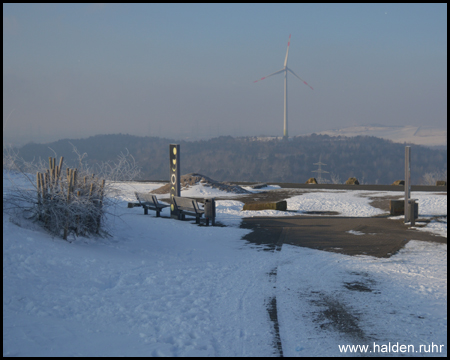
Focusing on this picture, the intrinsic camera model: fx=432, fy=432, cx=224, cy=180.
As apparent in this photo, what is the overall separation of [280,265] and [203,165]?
275 ft

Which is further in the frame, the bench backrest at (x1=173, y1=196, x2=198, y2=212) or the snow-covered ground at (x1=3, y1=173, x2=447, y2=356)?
the bench backrest at (x1=173, y1=196, x2=198, y2=212)

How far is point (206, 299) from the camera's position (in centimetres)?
628

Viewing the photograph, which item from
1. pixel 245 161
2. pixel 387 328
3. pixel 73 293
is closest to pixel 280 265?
pixel 387 328

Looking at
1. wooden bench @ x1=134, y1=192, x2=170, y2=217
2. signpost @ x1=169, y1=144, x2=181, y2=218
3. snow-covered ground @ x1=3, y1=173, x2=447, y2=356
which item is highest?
signpost @ x1=169, y1=144, x2=181, y2=218

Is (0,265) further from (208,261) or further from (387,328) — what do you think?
(387,328)

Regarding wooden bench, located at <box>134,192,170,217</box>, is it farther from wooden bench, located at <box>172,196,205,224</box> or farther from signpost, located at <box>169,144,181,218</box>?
wooden bench, located at <box>172,196,205,224</box>

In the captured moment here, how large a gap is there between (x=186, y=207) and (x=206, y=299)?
8.51 m

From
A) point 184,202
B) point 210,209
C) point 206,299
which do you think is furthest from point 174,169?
point 206,299

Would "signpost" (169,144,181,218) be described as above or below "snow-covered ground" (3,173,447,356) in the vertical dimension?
above

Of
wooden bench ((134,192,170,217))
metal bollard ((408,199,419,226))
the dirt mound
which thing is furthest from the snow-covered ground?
the dirt mound

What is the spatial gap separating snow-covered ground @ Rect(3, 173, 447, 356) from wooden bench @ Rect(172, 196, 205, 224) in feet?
12.9

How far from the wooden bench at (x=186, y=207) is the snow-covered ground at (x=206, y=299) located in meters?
3.93

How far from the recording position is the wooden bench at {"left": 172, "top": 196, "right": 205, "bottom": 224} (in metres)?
14.1

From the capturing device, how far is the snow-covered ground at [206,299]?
4770mm
